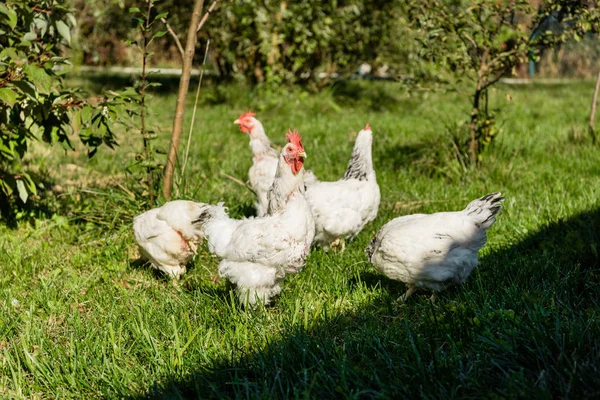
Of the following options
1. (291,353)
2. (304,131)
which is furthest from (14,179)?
(304,131)

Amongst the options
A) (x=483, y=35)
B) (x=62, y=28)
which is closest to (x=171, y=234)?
(x=62, y=28)

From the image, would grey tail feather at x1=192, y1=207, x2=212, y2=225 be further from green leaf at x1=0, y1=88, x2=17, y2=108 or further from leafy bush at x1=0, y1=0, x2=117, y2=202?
green leaf at x1=0, y1=88, x2=17, y2=108

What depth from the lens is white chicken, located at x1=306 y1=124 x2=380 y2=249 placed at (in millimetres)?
4414

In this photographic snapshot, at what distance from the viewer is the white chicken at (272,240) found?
3426 mm

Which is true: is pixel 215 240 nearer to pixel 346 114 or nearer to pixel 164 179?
pixel 164 179

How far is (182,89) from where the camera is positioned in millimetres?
4449

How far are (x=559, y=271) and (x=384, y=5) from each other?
8.37 meters

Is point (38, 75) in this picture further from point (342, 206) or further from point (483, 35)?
point (483, 35)

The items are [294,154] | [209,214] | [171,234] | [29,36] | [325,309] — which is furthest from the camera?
[29,36]

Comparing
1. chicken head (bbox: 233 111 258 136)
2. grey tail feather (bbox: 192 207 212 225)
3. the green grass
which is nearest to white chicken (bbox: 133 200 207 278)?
grey tail feather (bbox: 192 207 212 225)

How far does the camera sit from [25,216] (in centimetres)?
505

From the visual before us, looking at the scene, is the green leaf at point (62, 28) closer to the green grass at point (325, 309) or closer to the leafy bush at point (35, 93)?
the leafy bush at point (35, 93)

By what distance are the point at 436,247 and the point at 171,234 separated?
1634 millimetres

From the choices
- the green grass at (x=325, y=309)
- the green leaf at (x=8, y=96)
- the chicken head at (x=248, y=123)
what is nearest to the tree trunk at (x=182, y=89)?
the green grass at (x=325, y=309)
